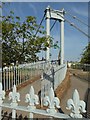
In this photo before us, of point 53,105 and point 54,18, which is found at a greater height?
point 54,18

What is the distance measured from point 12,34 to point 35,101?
5884 mm

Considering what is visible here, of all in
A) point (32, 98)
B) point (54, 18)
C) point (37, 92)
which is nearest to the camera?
point (32, 98)

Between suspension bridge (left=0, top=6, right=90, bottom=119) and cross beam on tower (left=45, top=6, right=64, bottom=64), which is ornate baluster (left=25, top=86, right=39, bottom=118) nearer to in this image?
suspension bridge (left=0, top=6, right=90, bottom=119)

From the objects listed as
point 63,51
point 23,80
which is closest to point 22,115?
point 23,80

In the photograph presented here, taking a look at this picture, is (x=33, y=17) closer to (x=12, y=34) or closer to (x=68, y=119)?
(x=12, y=34)

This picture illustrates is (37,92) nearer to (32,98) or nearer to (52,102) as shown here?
(32,98)

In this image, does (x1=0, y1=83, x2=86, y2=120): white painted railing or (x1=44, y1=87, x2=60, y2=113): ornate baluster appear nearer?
(x1=0, y1=83, x2=86, y2=120): white painted railing

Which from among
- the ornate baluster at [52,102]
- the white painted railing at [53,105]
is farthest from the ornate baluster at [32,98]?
the ornate baluster at [52,102]

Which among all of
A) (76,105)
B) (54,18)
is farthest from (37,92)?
(54,18)

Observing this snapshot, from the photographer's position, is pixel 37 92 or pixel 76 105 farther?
pixel 37 92

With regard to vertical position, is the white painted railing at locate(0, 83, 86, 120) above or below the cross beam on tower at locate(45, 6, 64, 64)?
below

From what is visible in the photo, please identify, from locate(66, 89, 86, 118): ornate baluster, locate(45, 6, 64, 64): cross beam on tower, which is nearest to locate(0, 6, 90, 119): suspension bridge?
locate(66, 89, 86, 118): ornate baluster

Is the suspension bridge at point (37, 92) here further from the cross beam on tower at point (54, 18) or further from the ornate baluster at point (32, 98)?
the cross beam on tower at point (54, 18)

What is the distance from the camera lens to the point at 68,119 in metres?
2.38
